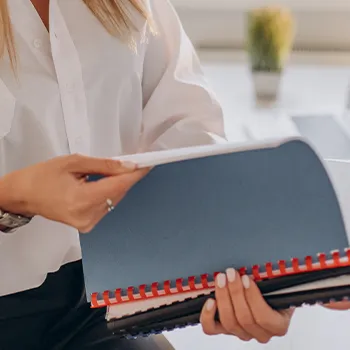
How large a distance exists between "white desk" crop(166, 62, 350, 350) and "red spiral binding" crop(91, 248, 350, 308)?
24 centimetres

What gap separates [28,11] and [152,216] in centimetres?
29

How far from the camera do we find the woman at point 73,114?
2.35ft

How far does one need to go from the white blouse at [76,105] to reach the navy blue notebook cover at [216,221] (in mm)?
165

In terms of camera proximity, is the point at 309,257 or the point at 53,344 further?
the point at 53,344

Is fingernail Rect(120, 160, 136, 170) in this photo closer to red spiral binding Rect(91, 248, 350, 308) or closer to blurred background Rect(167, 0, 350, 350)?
red spiral binding Rect(91, 248, 350, 308)

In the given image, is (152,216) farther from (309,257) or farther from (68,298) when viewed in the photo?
(68,298)

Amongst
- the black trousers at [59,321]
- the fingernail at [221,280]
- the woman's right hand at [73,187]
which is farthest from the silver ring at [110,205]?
the black trousers at [59,321]

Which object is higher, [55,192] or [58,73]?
[58,73]

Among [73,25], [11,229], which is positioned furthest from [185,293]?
[73,25]

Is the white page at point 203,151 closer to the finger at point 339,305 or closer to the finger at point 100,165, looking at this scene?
the finger at point 100,165

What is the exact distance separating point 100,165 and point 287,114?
0.84 metres

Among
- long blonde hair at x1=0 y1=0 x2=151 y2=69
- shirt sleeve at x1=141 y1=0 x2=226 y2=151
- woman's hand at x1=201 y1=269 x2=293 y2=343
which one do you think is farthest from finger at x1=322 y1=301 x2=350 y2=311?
long blonde hair at x1=0 y1=0 x2=151 y2=69

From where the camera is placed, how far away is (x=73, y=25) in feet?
2.49

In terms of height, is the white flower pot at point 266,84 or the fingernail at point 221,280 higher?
the white flower pot at point 266,84
